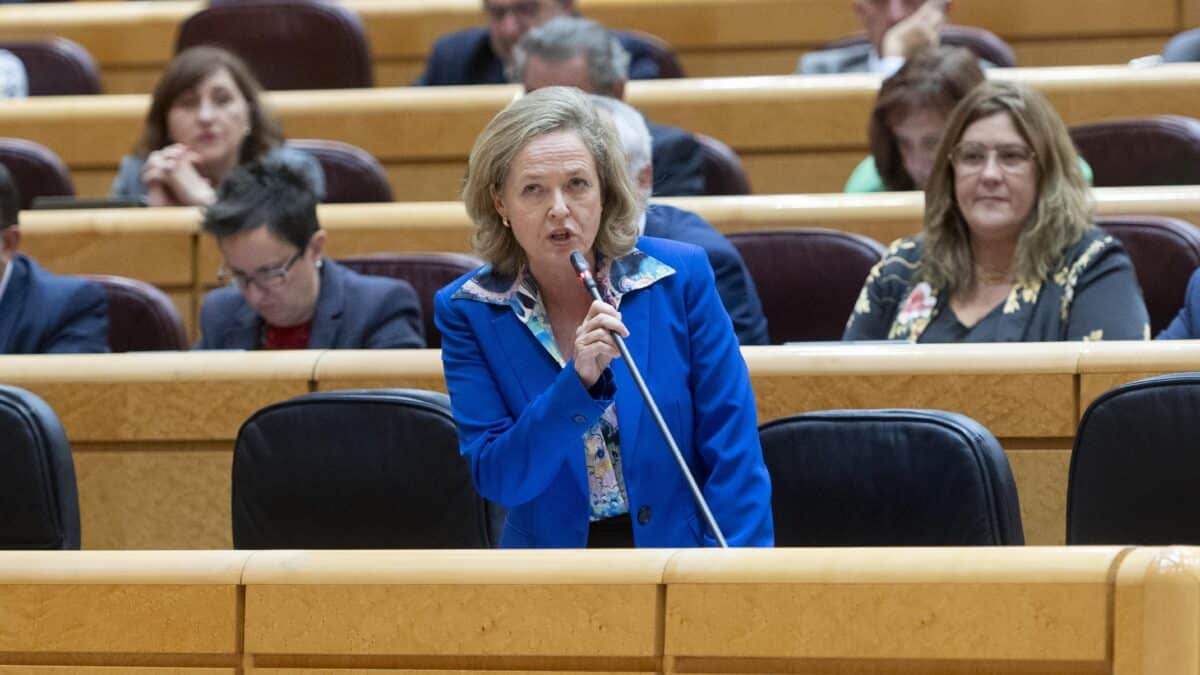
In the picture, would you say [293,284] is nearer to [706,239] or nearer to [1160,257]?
[706,239]

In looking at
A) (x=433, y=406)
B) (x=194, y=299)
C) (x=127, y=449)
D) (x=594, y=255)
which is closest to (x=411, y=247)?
(x=194, y=299)

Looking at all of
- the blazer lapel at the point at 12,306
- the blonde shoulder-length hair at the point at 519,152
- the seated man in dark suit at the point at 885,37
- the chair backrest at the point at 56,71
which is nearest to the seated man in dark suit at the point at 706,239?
the blonde shoulder-length hair at the point at 519,152

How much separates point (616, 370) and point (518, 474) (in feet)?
0.23

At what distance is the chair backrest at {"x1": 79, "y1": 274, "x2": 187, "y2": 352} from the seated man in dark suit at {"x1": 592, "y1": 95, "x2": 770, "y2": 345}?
40cm

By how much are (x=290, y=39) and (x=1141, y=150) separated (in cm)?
96

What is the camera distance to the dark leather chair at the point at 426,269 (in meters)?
1.52

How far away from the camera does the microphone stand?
0.86 m

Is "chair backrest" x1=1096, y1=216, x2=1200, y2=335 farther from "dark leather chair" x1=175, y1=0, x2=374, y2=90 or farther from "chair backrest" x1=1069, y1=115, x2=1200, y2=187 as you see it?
"dark leather chair" x1=175, y1=0, x2=374, y2=90

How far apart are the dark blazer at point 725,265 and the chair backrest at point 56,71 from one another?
106 cm

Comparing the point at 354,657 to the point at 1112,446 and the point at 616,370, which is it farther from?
the point at 1112,446

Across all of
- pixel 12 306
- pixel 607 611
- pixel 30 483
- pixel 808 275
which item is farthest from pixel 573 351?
pixel 12 306

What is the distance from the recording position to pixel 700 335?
0.95 metres

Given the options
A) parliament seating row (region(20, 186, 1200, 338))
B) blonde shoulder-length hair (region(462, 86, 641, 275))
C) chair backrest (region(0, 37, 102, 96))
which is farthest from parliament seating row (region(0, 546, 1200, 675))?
chair backrest (region(0, 37, 102, 96))

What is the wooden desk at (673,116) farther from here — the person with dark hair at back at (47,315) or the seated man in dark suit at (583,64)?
the person with dark hair at back at (47,315)
